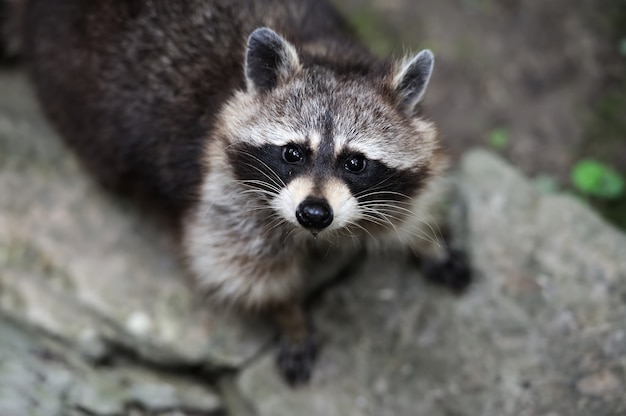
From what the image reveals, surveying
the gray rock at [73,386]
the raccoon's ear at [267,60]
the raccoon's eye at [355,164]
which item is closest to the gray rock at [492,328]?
the gray rock at [73,386]

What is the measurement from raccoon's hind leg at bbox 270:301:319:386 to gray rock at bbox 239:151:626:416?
6 centimetres

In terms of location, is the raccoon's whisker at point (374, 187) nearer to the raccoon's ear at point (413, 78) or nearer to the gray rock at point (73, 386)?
the raccoon's ear at point (413, 78)

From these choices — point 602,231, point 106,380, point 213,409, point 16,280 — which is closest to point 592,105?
point 602,231

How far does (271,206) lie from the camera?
9.57ft

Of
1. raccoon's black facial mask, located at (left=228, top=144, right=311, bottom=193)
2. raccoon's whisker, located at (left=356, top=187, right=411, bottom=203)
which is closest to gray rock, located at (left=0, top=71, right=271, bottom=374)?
raccoon's black facial mask, located at (left=228, top=144, right=311, bottom=193)

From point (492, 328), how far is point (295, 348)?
98 centimetres

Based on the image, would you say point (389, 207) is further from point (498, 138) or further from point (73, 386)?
point (73, 386)

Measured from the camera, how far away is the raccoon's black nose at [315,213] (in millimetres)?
2625

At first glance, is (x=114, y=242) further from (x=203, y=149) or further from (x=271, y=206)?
(x=271, y=206)

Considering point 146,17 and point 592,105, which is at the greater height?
point 592,105

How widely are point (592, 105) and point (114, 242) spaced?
2.98m

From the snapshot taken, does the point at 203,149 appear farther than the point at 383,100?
Yes

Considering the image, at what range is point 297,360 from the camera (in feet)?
11.6

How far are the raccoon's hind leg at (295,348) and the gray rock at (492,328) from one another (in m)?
0.06
